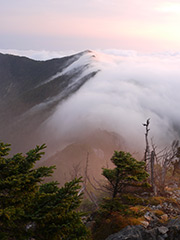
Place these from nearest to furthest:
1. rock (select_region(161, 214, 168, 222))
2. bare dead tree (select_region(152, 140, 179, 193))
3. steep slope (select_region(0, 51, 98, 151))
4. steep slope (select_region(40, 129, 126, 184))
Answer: rock (select_region(161, 214, 168, 222))
bare dead tree (select_region(152, 140, 179, 193))
steep slope (select_region(40, 129, 126, 184))
steep slope (select_region(0, 51, 98, 151))

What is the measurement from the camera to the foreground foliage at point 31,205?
22.5 ft

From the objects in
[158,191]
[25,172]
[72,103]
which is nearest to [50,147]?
[72,103]

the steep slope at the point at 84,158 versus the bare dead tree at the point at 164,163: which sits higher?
the steep slope at the point at 84,158

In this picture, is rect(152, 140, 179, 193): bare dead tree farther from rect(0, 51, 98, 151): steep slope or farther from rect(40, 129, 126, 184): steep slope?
rect(0, 51, 98, 151): steep slope

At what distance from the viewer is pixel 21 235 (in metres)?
7.09

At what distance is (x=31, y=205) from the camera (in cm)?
758

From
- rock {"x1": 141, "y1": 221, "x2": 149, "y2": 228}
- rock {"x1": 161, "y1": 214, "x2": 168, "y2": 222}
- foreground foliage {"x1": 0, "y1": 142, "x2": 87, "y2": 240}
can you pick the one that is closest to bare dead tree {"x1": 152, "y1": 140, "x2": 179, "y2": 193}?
rock {"x1": 161, "y1": 214, "x2": 168, "y2": 222}

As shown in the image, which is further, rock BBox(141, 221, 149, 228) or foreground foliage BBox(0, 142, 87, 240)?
rock BBox(141, 221, 149, 228)

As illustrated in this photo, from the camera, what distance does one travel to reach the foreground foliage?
6.86 meters

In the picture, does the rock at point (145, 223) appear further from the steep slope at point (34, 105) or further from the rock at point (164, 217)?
the steep slope at point (34, 105)

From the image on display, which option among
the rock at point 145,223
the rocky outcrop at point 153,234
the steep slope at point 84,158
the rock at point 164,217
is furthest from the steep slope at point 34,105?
the rocky outcrop at point 153,234

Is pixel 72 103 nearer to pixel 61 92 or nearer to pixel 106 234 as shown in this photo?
pixel 61 92

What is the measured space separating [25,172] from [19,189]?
0.93 metres

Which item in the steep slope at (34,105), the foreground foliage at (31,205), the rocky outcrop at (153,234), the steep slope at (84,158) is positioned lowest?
the rocky outcrop at (153,234)
